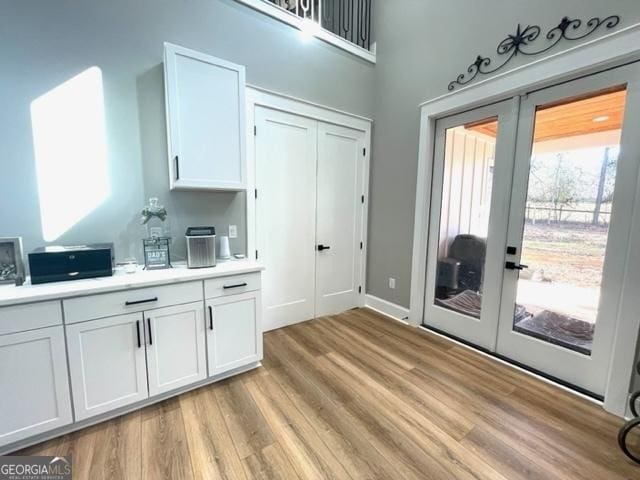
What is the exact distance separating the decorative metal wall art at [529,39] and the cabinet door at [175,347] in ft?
9.82

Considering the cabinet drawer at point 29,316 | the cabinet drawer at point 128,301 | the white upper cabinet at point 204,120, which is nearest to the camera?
the cabinet drawer at point 29,316

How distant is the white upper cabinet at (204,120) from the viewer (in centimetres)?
194

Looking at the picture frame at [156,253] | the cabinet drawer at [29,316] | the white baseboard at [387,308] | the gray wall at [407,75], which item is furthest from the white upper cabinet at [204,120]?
the white baseboard at [387,308]

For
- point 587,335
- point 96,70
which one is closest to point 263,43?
point 96,70

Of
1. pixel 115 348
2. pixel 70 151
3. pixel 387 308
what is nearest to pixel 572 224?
pixel 387 308

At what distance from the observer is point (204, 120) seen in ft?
6.75

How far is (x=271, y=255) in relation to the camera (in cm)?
285

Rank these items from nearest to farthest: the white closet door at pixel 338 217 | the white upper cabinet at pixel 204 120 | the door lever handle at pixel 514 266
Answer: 1. the white upper cabinet at pixel 204 120
2. the door lever handle at pixel 514 266
3. the white closet door at pixel 338 217

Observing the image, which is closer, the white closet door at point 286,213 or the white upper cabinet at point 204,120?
the white upper cabinet at point 204,120

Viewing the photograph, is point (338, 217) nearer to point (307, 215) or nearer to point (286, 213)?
point (307, 215)

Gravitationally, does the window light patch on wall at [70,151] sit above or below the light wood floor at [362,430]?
above

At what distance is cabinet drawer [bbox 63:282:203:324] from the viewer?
154 cm

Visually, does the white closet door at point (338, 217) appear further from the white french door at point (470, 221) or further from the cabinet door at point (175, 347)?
the cabinet door at point (175, 347)

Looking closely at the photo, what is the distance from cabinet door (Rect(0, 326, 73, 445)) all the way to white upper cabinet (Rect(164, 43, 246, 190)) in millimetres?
1206
